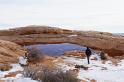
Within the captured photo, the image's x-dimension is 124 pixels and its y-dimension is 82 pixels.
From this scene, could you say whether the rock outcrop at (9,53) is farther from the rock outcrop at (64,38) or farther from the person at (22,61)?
the rock outcrop at (64,38)

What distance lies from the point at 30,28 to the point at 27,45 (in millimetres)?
4693

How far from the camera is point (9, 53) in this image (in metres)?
34.4

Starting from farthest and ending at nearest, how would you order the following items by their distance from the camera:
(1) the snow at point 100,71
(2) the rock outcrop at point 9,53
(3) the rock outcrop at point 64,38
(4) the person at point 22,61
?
(3) the rock outcrop at point 64,38 → (2) the rock outcrop at point 9,53 → (4) the person at point 22,61 → (1) the snow at point 100,71

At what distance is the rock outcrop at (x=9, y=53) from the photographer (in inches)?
1269

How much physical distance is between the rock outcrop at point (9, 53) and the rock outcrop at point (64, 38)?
584cm

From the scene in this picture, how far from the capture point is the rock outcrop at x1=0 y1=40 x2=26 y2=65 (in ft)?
106

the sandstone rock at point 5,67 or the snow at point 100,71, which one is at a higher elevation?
the sandstone rock at point 5,67

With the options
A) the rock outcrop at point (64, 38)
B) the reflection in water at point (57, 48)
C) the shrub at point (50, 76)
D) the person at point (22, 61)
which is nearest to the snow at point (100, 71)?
the reflection in water at point (57, 48)

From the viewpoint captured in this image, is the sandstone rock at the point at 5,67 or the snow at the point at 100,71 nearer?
the snow at the point at 100,71

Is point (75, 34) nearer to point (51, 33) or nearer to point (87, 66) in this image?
point (51, 33)

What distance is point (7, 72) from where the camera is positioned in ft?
92.2

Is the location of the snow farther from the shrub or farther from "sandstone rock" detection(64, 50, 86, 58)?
the shrub

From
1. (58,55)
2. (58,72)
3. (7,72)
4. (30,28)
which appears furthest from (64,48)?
(58,72)

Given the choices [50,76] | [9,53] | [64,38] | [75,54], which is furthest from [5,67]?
[64,38]
